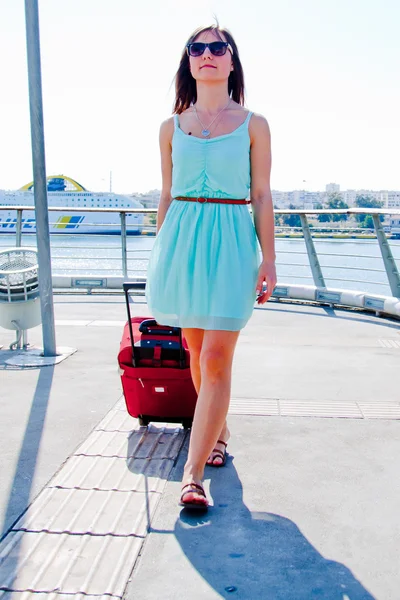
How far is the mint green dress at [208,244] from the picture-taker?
8.14ft

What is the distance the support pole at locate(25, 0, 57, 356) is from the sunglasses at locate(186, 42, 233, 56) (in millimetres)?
2193

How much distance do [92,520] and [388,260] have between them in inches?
213

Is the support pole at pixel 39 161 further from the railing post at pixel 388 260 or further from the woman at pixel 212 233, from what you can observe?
Answer: the railing post at pixel 388 260

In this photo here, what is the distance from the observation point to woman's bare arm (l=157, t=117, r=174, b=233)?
2703 mm

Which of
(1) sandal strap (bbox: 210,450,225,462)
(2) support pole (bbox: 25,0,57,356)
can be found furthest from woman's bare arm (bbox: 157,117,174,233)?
(2) support pole (bbox: 25,0,57,356)

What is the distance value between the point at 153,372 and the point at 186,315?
63 cm

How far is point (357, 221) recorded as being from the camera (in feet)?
27.1

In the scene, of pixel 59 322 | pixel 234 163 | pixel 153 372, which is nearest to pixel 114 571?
pixel 153 372

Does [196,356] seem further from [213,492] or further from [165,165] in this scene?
[165,165]

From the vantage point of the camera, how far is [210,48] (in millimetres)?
2578

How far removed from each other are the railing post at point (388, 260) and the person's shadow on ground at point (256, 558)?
5.00m

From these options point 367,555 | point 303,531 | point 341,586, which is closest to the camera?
point 341,586

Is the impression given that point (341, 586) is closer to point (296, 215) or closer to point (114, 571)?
point (114, 571)

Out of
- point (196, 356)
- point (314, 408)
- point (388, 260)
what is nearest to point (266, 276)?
point (196, 356)
